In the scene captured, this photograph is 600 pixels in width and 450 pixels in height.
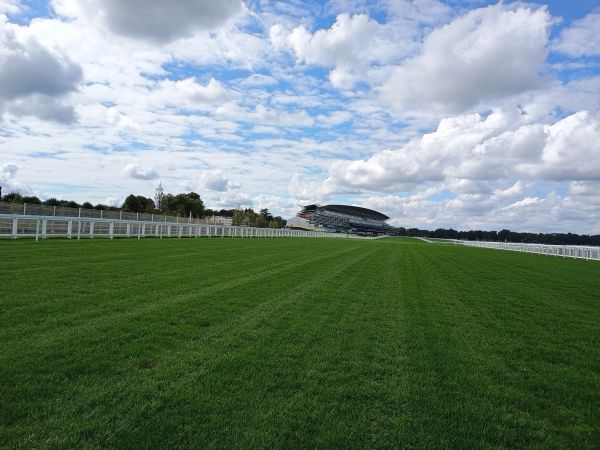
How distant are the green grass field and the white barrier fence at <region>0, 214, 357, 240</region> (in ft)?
50.4

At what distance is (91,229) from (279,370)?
25.1 m

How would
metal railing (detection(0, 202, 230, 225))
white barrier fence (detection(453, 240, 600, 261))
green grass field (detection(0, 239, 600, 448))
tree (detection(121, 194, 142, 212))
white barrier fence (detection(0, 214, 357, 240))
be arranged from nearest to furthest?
green grass field (detection(0, 239, 600, 448))
white barrier fence (detection(0, 214, 357, 240))
metal railing (detection(0, 202, 230, 225))
white barrier fence (detection(453, 240, 600, 261))
tree (detection(121, 194, 142, 212))

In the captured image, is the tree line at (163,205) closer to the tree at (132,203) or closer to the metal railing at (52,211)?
the tree at (132,203)

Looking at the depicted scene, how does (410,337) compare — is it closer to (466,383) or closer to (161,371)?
(466,383)

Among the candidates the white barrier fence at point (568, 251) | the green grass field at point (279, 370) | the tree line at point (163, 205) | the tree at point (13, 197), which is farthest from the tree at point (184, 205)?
the green grass field at point (279, 370)

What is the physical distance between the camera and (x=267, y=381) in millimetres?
4648

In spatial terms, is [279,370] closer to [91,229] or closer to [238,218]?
[91,229]

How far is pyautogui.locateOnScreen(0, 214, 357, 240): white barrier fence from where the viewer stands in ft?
75.4

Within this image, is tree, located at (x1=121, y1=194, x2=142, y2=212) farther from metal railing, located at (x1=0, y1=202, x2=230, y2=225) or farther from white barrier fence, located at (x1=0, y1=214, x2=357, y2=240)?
metal railing, located at (x1=0, y1=202, x2=230, y2=225)

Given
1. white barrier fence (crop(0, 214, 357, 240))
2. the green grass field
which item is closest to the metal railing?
white barrier fence (crop(0, 214, 357, 240))

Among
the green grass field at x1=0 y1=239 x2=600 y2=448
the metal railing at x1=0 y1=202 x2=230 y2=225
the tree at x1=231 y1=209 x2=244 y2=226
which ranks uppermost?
the tree at x1=231 y1=209 x2=244 y2=226

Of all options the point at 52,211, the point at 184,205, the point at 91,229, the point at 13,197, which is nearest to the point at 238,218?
the point at 184,205

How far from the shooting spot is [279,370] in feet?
16.4

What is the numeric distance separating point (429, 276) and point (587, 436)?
41.6 feet
